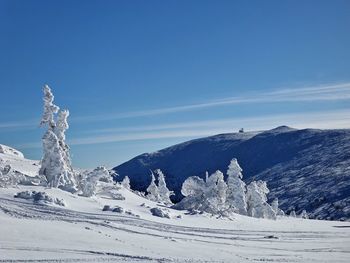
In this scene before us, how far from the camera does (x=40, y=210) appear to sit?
135ft

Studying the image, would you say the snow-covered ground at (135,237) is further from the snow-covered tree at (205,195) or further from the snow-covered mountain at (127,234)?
the snow-covered tree at (205,195)

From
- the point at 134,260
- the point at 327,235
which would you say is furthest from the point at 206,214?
the point at 134,260

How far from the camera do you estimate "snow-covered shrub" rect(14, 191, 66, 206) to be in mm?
43500

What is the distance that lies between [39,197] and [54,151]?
10363mm

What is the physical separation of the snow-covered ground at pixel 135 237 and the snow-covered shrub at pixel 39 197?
0.74m

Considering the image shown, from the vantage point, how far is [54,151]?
53.2m

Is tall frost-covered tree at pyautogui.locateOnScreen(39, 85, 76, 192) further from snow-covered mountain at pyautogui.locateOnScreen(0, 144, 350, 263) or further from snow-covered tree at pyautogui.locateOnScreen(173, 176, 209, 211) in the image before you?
snow-covered tree at pyautogui.locateOnScreen(173, 176, 209, 211)

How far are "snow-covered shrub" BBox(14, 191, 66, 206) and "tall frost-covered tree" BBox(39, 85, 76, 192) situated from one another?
7.41 metres

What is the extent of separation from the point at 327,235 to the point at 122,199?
24327 mm

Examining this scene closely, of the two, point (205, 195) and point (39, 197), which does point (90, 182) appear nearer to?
point (39, 197)

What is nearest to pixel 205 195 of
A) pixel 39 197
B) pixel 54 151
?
pixel 54 151

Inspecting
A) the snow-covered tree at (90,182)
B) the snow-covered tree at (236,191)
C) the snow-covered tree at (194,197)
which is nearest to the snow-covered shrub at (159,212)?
the snow-covered tree at (90,182)

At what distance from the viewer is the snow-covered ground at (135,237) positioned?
30250 mm

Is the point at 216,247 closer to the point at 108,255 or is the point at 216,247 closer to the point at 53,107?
the point at 108,255
